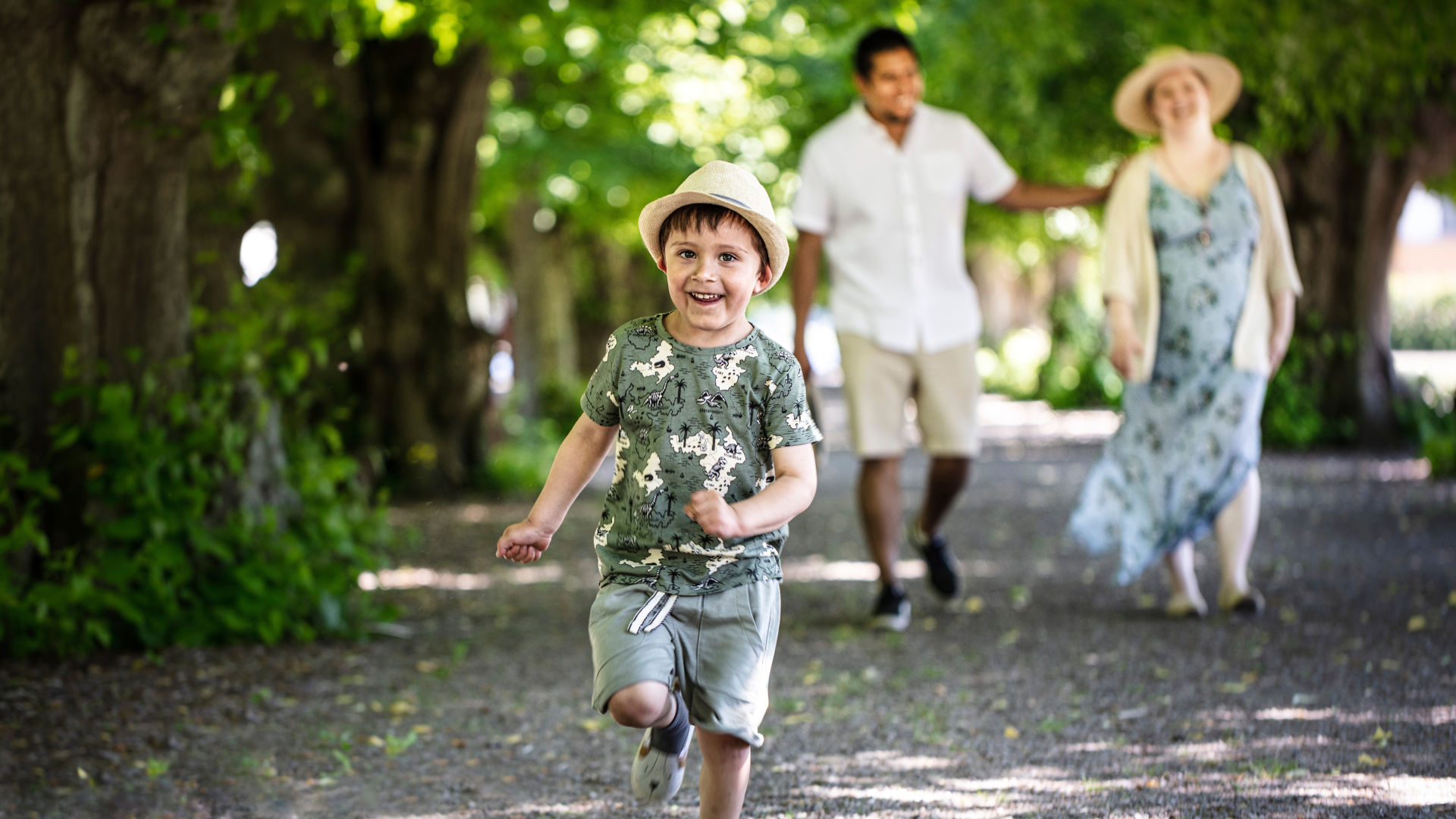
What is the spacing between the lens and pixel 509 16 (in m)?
9.93

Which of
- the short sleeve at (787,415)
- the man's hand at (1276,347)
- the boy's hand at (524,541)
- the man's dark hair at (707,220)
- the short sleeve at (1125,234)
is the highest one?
the short sleeve at (1125,234)

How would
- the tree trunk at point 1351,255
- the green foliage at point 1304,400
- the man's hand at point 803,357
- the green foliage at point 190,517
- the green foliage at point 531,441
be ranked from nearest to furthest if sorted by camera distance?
1. the green foliage at point 190,517
2. the man's hand at point 803,357
3. the green foliage at point 531,441
4. the tree trunk at point 1351,255
5. the green foliage at point 1304,400

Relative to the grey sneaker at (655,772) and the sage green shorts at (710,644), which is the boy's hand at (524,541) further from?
the grey sneaker at (655,772)

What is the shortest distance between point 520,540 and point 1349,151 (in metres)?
14.6

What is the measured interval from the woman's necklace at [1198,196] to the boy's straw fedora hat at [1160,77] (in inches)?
8.8

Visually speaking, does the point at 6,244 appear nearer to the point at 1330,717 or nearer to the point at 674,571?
the point at 674,571

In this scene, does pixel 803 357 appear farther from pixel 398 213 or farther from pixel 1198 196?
pixel 398 213

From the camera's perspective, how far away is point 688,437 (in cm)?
310

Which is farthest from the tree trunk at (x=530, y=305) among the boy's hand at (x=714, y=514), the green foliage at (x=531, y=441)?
the boy's hand at (x=714, y=514)

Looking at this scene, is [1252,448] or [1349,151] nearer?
[1252,448]

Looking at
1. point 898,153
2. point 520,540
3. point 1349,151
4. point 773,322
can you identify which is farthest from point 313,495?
point 773,322

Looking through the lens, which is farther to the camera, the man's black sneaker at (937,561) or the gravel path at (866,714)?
the man's black sneaker at (937,561)

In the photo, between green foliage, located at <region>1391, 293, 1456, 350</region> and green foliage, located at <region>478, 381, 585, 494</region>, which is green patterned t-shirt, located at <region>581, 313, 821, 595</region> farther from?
green foliage, located at <region>1391, 293, 1456, 350</region>

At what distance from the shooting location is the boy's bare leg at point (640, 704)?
2.99 metres
